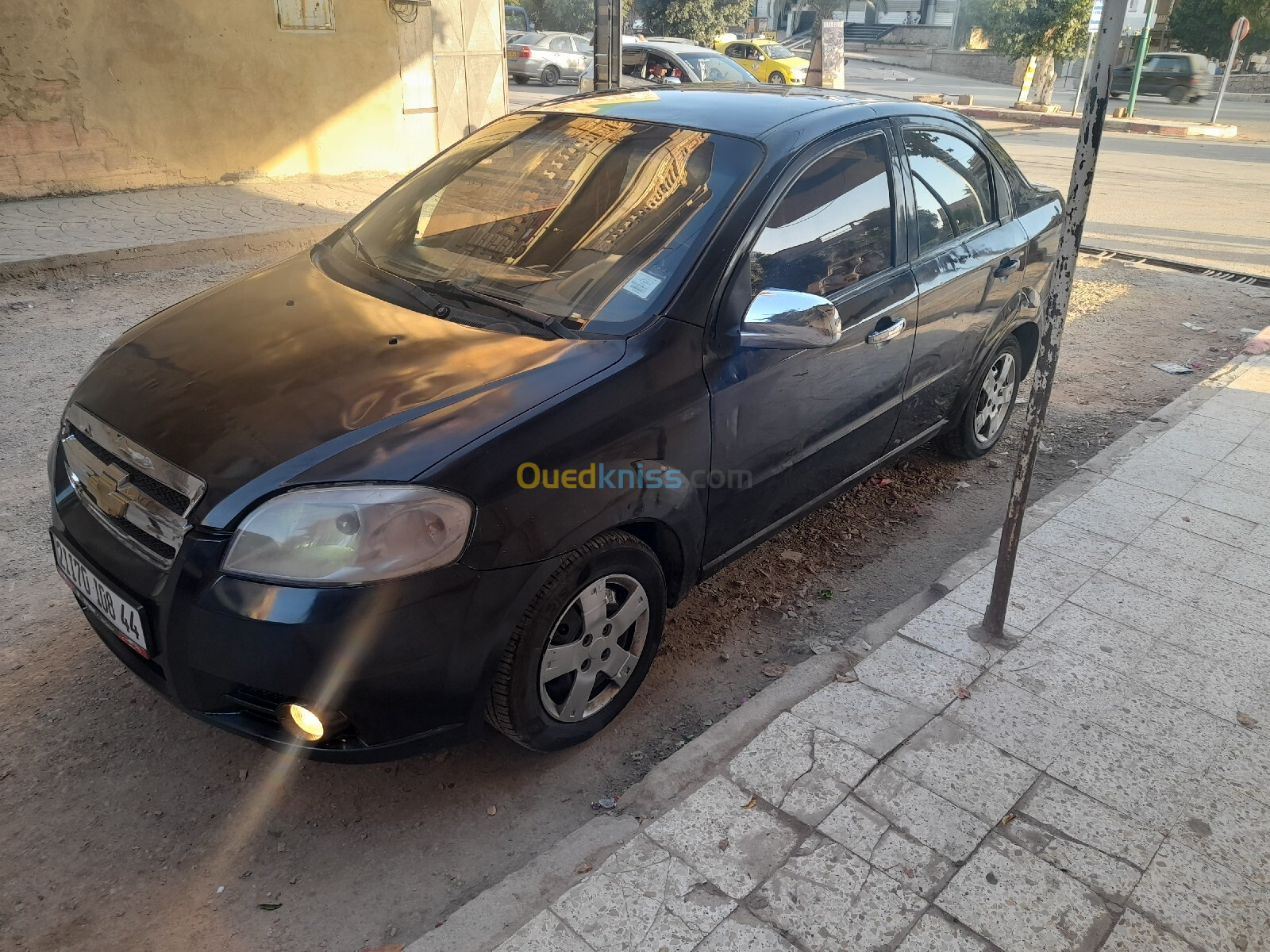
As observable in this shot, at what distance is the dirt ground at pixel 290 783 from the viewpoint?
2.22m

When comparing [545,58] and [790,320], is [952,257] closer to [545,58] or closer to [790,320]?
[790,320]

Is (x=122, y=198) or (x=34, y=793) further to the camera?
(x=122, y=198)

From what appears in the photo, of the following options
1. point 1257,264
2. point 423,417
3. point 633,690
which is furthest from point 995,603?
point 1257,264

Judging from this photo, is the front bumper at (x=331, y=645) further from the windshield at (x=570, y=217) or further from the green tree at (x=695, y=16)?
the green tree at (x=695, y=16)

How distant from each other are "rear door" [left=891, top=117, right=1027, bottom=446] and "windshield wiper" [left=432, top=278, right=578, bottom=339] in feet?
5.28

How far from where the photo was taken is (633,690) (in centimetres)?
285

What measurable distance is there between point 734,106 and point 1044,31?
25146 mm

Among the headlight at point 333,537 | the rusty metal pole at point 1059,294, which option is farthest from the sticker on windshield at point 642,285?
the rusty metal pole at point 1059,294

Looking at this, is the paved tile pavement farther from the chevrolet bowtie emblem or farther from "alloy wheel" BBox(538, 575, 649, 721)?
"alloy wheel" BBox(538, 575, 649, 721)

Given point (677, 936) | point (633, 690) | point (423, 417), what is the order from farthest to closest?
point (633, 690) → point (423, 417) → point (677, 936)

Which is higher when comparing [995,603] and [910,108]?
[910,108]

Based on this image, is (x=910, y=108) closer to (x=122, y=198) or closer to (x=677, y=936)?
(x=677, y=936)

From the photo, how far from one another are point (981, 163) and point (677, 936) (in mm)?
3595

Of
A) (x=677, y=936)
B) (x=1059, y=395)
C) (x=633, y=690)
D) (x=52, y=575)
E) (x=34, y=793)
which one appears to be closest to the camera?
(x=677, y=936)
